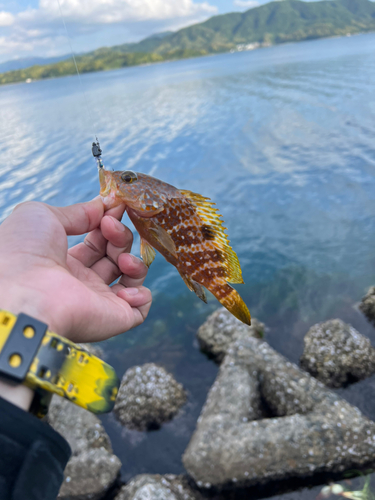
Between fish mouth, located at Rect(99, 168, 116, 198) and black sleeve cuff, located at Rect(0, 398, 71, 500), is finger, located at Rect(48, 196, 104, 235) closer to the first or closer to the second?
fish mouth, located at Rect(99, 168, 116, 198)

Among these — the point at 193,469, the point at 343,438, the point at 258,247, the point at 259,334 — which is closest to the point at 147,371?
the point at 193,469

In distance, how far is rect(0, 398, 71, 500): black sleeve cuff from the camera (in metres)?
1.71

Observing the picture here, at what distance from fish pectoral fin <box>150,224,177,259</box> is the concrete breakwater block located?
4.21 meters

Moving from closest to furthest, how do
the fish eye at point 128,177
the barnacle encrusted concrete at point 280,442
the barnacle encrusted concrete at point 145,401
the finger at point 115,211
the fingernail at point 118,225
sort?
the fish eye at point 128,177
the fingernail at point 118,225
the finger at point 115,211
the barnacle encrusted concrete at point 280,442
the barnacle encrusted concrete at point 145,401

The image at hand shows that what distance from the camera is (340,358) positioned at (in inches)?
288

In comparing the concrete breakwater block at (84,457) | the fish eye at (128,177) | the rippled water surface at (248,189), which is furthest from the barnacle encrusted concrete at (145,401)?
the fish eye at (128,177)

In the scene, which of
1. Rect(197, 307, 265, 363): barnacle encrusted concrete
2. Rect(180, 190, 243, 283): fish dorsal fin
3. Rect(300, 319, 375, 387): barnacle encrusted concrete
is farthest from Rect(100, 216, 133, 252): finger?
Rect(300, 319, 375, 387): barnacle encrusted concrete

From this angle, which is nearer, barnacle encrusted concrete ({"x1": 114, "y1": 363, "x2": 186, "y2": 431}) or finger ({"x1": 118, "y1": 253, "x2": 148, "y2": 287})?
finger ({"x1": 118, "y1": 253, "x2": 148, "y2": 287})

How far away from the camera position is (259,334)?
348 inches

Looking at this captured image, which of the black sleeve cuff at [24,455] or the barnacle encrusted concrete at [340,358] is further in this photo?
the barnacle encrusted concrete at [340,358]

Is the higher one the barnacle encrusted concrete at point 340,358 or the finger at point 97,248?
the finger at point 97,248

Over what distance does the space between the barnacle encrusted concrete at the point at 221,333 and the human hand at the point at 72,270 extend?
15.4 ft

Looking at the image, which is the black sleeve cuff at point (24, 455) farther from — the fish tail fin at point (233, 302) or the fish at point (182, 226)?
the fish at point (182, 226)

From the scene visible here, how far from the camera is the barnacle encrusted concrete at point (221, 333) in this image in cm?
832
